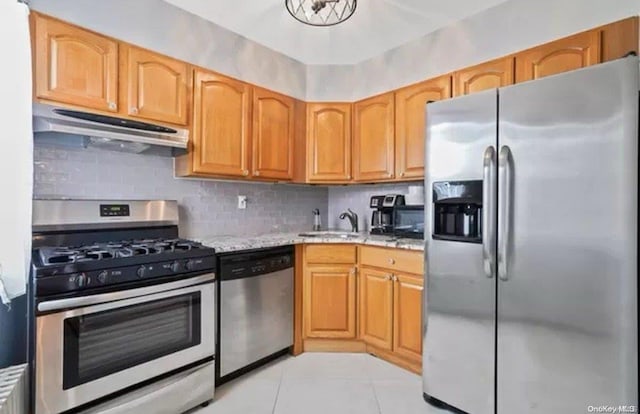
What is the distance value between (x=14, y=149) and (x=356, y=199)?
8.44ft

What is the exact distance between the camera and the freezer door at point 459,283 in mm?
1725

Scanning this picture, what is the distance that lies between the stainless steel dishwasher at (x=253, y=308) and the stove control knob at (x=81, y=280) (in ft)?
2.46

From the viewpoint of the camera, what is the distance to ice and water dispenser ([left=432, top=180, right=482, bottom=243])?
1785 millimetres

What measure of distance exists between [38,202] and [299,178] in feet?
5.94

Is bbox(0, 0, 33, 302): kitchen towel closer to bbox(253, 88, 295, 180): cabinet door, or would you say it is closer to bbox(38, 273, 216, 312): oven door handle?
bbox(38, 273, 216, 312): oven door handle

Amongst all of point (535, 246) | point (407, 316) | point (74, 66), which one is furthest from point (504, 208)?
point (74, 66)

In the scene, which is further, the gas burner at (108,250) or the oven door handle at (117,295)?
the gas burner at (108,250)

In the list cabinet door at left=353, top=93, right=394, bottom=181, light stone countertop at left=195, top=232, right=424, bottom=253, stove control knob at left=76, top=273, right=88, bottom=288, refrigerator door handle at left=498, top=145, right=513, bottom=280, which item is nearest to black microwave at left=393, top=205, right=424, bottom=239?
light stone countertop at left=195, top=232, right=424, bottom=253

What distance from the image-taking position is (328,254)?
2668 mm

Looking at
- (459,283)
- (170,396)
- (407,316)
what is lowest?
(170,396)

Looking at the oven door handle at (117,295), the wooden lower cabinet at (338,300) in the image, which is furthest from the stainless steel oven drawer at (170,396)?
the wooden lower cabinet at (338,300)

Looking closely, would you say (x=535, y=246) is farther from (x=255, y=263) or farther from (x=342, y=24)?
(x=342, y=24)

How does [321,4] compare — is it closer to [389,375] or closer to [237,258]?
[237,258]

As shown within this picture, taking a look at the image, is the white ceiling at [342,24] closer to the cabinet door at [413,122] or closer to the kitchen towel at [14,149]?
the cabinet door at [413,122]
